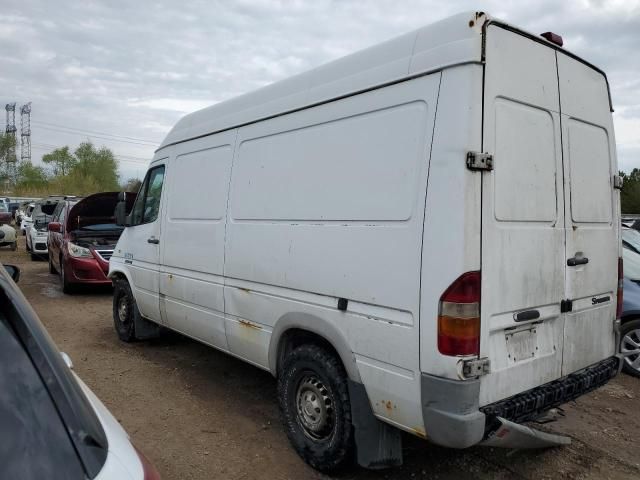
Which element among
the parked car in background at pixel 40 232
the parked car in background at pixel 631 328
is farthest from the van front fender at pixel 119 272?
the parked car in background at pixel 40 232

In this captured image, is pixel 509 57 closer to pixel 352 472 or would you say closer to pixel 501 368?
pixel 501 368

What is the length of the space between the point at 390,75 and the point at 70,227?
8872 millimetres

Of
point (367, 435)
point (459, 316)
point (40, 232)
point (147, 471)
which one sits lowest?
point (367, 435)

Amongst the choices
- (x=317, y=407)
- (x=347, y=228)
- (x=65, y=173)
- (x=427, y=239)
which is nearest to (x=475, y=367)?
(x=427, y=239)

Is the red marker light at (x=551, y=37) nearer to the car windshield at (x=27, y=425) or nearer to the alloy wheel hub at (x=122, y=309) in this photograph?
the car windshield at (x=27, y=425)

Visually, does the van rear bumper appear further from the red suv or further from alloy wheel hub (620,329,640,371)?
the red suv

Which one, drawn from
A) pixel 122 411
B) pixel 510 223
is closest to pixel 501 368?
pixel 510 223

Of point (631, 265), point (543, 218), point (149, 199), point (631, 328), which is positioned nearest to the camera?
point (543, 218)

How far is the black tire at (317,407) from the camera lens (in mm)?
3201

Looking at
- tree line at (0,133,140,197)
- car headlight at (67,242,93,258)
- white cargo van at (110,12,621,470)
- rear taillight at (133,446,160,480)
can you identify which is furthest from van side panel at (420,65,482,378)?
tree line at (0,133,140,197)

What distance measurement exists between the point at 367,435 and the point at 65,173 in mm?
66393

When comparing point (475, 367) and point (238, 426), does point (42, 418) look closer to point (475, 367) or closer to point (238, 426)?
point (475, 367)

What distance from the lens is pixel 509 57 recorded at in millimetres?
2795

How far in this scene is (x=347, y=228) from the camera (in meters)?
3.14
